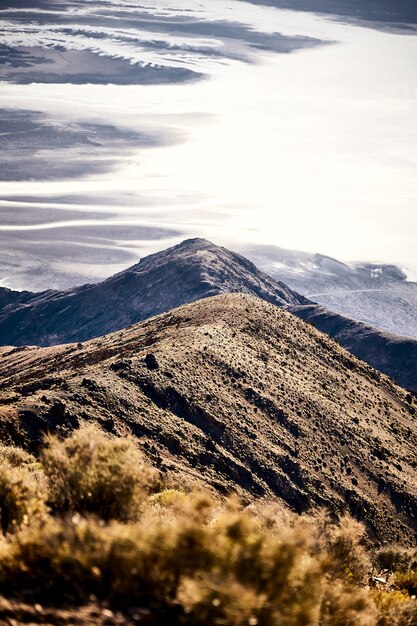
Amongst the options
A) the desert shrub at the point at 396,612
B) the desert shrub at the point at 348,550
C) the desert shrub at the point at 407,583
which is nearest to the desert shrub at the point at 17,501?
the desert shrub at the point at 396,612

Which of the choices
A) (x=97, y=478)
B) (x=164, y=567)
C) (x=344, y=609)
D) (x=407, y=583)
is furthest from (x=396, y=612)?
(x=407, y=583)

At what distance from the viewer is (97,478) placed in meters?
21.5

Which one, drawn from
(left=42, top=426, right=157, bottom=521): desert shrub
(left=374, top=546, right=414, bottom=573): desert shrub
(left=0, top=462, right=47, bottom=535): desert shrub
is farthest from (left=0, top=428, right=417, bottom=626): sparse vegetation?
(left=374, top=546, right=414, bottom=573): desert shrub

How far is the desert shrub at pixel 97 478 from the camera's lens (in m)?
21.5

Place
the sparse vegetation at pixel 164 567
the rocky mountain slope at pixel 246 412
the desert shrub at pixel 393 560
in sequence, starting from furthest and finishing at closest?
the rocky mountain slope at pixel 246 412 → the desert shrub at pixel 393 560 → the sparse vegetation at pixel 164 567

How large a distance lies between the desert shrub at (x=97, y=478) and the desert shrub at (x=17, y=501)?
0.57 meters

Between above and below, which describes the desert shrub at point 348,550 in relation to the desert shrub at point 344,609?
below

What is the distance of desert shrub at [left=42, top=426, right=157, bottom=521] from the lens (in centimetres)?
2152

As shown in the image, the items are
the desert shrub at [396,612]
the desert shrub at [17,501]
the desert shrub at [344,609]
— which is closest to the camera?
the desert shrub at [17,501]

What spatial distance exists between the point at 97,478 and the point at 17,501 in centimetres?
216

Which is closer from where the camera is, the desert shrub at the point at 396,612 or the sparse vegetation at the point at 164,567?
the sparse vegetation at the point at 164,567

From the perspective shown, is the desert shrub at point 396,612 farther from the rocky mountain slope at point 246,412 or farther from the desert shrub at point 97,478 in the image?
the rocky mountain slope at point 246,412

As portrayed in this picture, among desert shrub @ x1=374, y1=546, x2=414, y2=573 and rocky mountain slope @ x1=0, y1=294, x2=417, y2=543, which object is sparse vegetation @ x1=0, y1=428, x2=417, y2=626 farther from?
rocky mountain slope @ x1=0, y1=294, x2=417, y2=543

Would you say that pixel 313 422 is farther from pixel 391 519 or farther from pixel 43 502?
pixel 43 502
